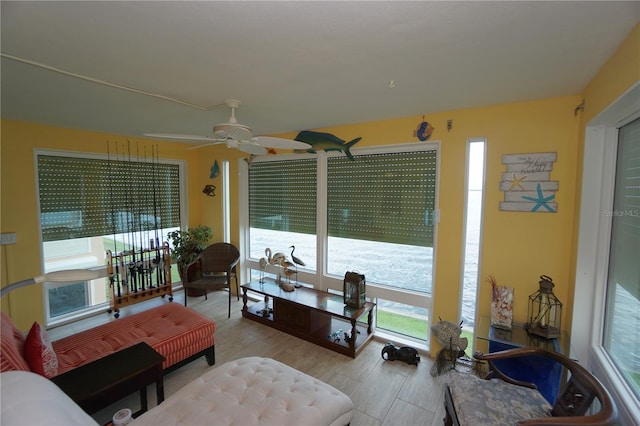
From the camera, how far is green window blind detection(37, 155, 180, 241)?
335 cm

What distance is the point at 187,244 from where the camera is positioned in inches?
166

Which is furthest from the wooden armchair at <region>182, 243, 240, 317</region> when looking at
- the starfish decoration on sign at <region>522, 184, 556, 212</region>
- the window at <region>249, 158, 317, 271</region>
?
the starfish decoration on sign at <region>522, 184, 556, 212</region>

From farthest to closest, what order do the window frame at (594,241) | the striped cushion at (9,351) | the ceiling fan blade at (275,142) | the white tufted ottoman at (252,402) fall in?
the ceiling fan blade at (275,142), the window frame at (594,241), the white tufted ottoman at (252,402), the striped cushion at (9,351)

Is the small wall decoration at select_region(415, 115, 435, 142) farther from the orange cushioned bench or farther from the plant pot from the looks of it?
the orange cushioned bench

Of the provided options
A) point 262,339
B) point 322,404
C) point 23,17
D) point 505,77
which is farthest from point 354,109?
point 262,339

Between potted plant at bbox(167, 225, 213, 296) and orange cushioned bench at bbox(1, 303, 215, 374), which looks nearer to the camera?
orange cushioned bench at bbox(1, 303, 215, 374)

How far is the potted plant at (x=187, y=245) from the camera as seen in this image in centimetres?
418

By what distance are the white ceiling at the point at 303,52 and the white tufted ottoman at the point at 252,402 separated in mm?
2030

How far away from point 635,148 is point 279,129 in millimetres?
3162

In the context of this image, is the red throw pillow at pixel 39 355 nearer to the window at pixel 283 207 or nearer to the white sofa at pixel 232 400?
the white sofa at pixel 232 400

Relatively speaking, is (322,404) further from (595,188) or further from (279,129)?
(279,129)

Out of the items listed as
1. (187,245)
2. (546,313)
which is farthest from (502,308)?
(187,245)

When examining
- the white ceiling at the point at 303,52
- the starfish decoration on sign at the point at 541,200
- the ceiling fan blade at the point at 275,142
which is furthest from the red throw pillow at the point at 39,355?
the starfish decoration on sign at the point at 541,200

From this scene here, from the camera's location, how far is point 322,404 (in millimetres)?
1589
